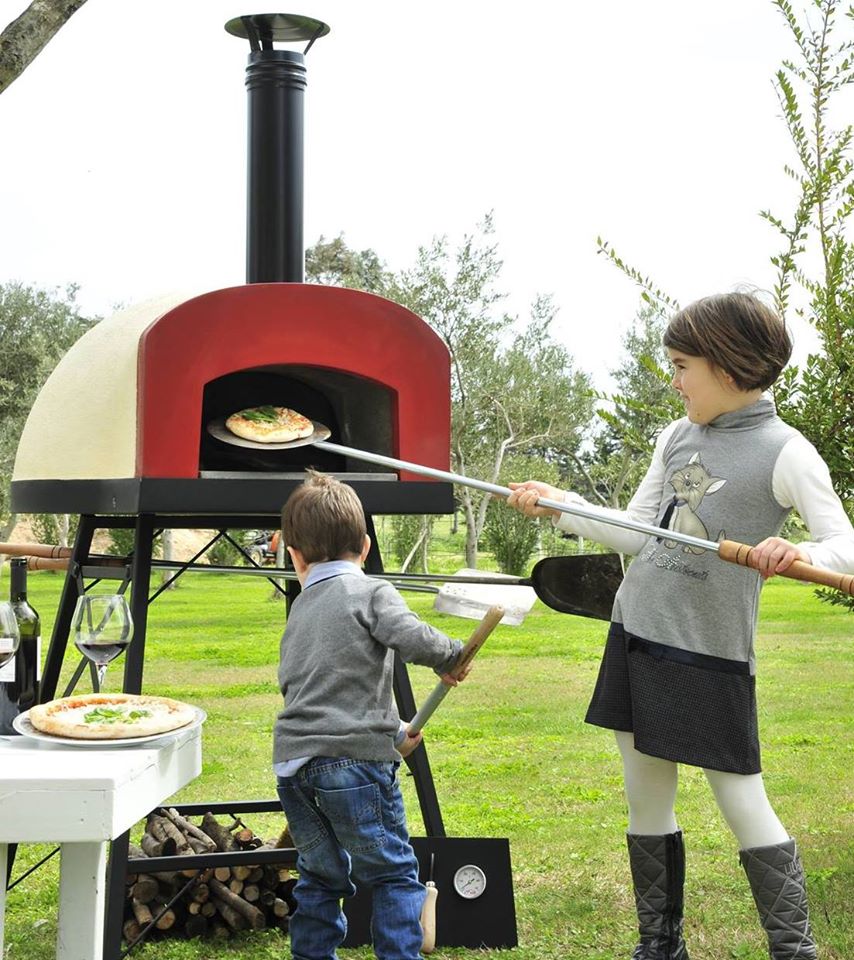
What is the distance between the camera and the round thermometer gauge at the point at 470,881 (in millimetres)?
3414

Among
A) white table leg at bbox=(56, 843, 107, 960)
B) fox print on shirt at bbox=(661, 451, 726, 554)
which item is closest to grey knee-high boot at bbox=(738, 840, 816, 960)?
fox print on shirt at bbox=(661, 451, 726, 554)

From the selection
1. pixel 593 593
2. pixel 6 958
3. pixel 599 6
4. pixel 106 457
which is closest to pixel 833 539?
pixel 593 593

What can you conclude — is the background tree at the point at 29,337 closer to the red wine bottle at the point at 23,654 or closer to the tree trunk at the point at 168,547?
the tree trunk at the point at 168,547

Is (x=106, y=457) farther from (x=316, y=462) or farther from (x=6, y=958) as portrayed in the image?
(x=6, y=958)

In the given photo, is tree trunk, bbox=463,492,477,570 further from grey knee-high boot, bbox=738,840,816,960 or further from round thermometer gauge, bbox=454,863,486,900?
grey knee-high boot, bbox=738,840,816,960

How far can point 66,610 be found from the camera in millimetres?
3736

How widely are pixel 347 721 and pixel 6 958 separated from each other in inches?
58.8

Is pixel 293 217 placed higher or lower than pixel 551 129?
lower

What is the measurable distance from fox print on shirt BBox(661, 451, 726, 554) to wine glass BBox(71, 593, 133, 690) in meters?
1.25

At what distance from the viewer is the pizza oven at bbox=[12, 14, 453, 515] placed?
3.22 meters

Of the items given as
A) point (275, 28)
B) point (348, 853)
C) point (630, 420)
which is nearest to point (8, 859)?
point (348, 853)

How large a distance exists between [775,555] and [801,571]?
55mm

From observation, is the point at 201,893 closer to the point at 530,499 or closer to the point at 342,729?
the point at 342,729

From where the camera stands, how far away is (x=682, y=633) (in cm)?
274
